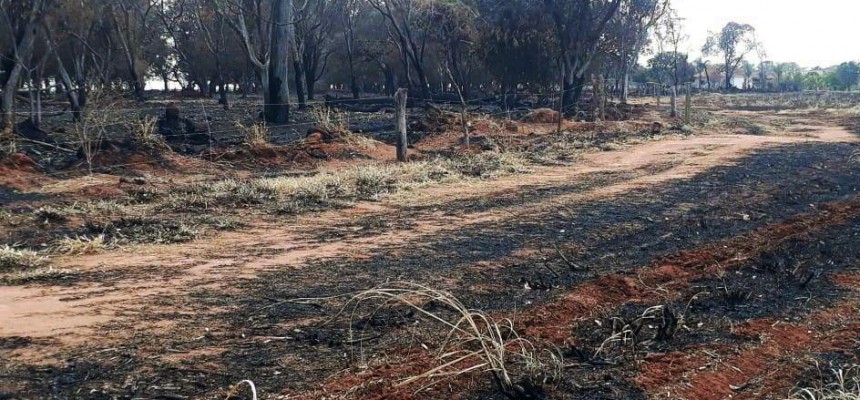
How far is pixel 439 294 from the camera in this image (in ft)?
14.5

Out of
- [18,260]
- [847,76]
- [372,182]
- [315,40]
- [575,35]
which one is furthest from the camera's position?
[847,76]

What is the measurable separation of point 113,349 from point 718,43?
78.6 m

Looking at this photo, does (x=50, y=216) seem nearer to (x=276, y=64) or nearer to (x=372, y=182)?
(x=372, y=182)

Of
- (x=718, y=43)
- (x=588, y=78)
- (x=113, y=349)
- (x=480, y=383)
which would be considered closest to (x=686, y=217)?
(x=480, y=383)

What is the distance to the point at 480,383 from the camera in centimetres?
428

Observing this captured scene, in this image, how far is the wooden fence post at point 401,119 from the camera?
51.3ft

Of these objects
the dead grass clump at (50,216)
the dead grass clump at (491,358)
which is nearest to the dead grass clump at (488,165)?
the dead grass clump at (50,216)

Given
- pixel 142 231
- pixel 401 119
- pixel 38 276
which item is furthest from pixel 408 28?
pixel 38 276

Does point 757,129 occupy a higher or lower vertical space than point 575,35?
lower

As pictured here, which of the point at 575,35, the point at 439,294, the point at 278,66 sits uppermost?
the point at 575,35

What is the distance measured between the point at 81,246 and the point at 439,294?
500cm

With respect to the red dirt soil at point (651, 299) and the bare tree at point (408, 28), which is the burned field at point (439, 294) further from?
the bare tree at point (408, 28)

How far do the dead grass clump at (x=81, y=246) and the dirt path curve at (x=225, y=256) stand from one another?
0.62 feet

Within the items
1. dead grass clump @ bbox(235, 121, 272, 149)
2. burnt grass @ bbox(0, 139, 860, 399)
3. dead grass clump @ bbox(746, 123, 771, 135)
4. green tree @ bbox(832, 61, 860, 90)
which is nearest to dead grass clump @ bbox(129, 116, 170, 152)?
dead grass clump @ bbox(235, 121, 272, 149)
